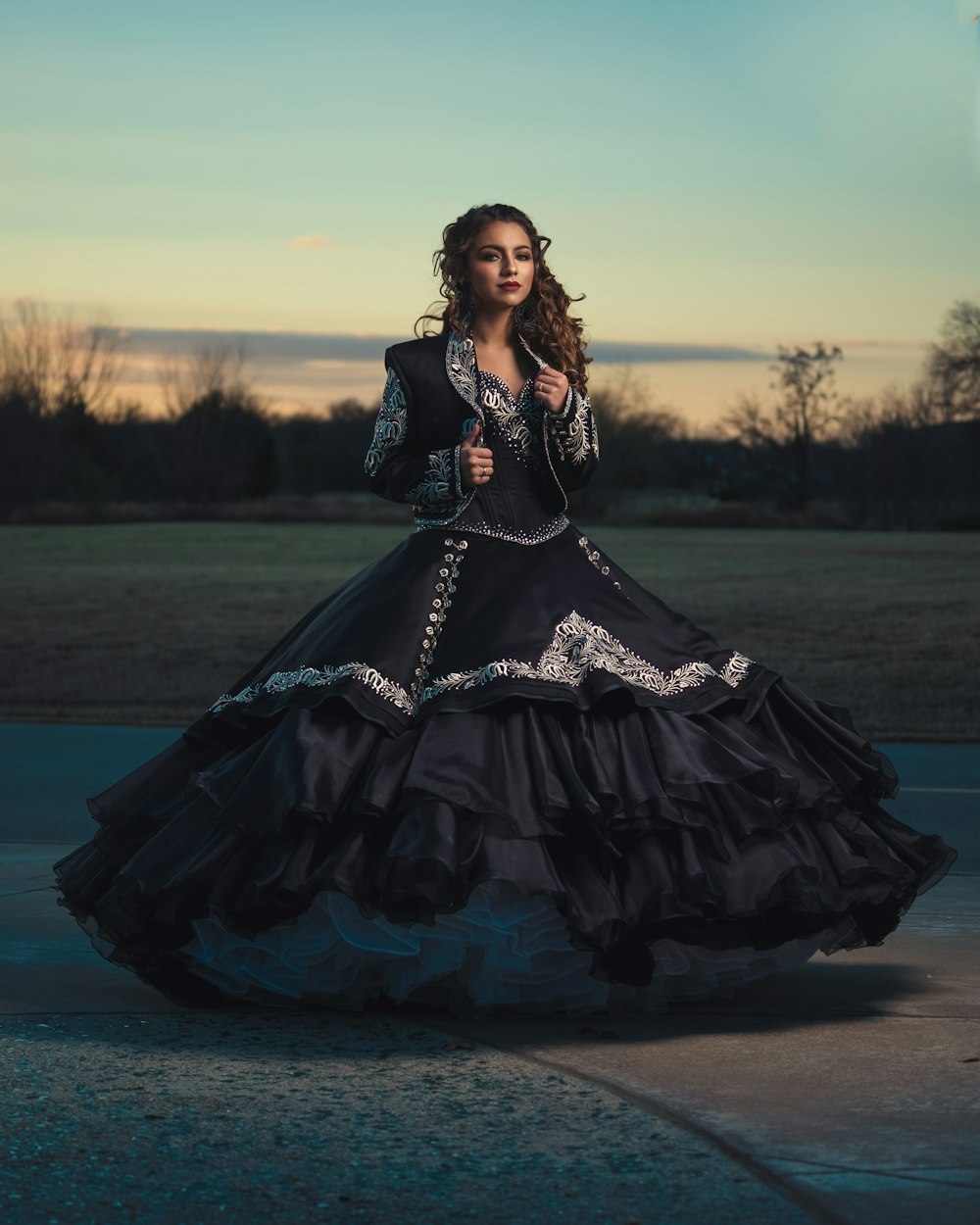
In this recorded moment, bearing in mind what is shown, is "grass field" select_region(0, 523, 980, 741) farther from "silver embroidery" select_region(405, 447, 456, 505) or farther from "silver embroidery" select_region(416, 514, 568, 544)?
"silver embroidery" select_region(405, 447, 456, 505)

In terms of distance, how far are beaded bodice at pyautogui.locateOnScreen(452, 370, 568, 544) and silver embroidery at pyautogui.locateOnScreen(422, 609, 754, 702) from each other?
16.9 inches

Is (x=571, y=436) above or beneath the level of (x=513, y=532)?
above

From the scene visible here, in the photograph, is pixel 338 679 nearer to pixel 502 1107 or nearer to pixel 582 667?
pixel 582 667

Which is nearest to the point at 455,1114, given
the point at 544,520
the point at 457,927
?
the point at 457,927

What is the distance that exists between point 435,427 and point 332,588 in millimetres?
23350

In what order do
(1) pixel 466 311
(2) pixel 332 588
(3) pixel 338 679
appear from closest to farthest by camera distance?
(3) pixel 338 679 → (1) pixel 466 311 → (2) pixel 332 588

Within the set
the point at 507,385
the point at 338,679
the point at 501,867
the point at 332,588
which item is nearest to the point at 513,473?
the point at 507,385

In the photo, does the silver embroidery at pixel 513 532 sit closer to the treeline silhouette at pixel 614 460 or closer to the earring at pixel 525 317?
the earring at pixel 525 317

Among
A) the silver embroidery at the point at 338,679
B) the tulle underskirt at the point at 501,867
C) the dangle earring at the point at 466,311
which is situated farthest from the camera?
the dangle earring at the point at 466,311

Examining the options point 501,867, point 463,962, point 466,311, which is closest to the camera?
point 501,867

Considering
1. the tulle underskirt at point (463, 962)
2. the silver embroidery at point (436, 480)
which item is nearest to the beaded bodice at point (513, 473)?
the silver embroidery at point (436, 480)

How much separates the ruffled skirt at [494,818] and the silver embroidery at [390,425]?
354 mm

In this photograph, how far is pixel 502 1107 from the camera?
407cm

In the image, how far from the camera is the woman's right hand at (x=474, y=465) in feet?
17.3
